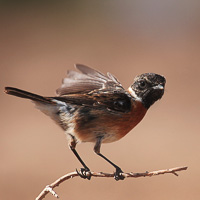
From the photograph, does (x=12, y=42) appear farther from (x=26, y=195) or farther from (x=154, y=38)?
(x=26, y=195)

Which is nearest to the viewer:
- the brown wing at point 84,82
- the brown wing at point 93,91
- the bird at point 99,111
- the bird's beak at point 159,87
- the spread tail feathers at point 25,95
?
the spread tail feathers at point 25,95

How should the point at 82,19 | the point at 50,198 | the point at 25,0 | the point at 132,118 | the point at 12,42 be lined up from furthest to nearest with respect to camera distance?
the point at 25,0 < the point at 82,19 < the point at 12,42 < the point at 50,198 < the point at 132,118

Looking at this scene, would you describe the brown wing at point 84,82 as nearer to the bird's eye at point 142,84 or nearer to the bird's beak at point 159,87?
the bird's eye at point 142,84

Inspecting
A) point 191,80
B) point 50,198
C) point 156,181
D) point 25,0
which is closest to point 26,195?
point 50,198

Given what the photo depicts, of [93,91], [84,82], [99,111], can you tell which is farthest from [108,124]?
[84,82]

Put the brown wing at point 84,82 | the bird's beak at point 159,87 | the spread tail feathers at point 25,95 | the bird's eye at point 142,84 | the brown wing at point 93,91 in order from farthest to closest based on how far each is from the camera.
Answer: the brown wing at point 84,82 → the brown wing at point 93,91 → the bird's eye at point 142,84 → the bird's beak at point 159,87 → the spread tail feathers at point 25,95

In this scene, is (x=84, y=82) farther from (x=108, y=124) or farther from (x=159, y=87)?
(x=159, y=87)

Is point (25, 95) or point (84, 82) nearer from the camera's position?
point (25, 95)

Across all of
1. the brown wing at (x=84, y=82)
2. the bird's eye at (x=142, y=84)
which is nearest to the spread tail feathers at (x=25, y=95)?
the brown wing at (x=84, y=82)

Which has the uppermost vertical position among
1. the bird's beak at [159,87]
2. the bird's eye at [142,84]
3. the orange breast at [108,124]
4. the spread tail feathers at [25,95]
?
the spread tail feathers at [25,95]
